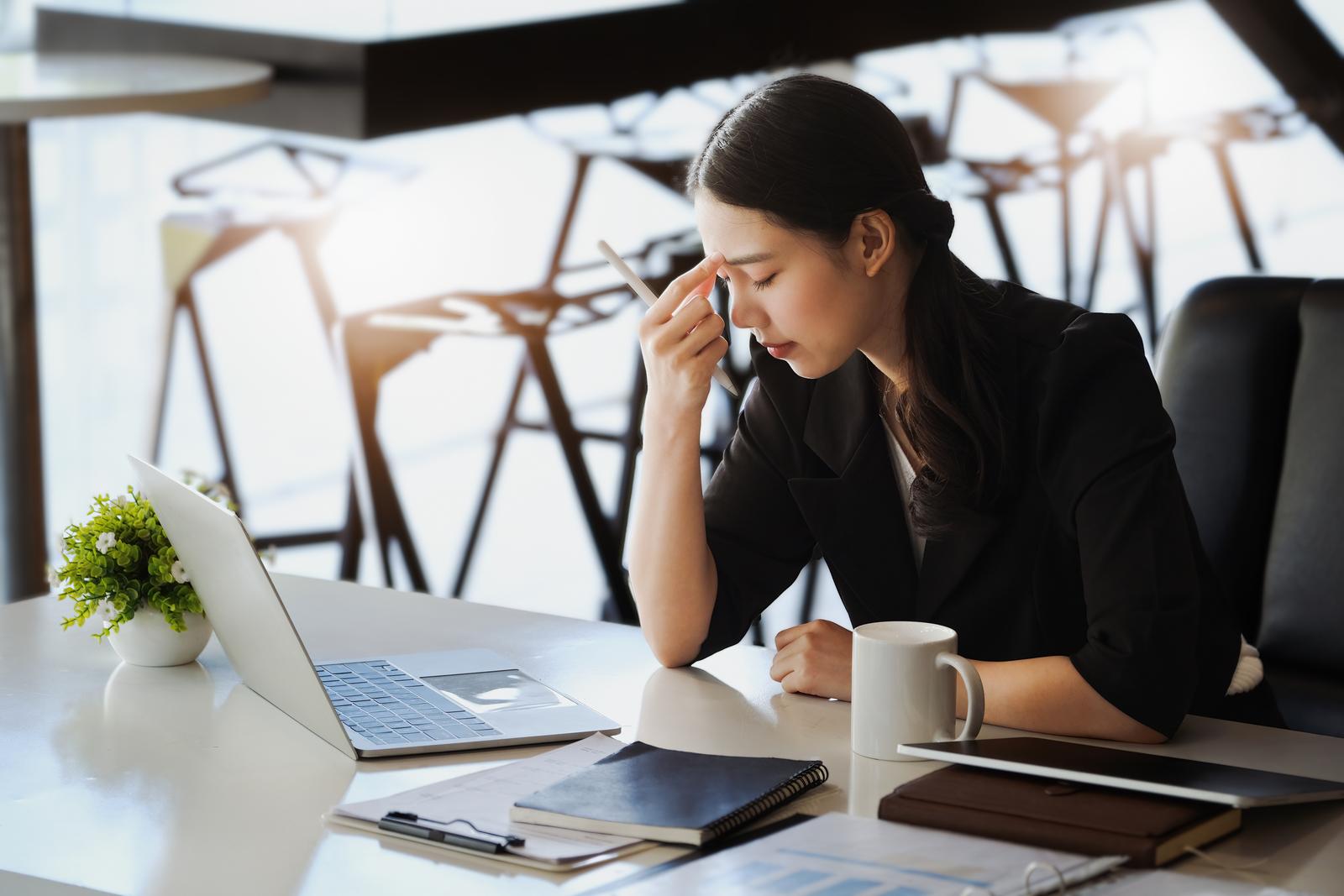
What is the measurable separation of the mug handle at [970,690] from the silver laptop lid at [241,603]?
42 centimetres

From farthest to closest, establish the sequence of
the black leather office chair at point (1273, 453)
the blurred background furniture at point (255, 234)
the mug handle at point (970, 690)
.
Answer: the blurred background furniture at point (255, 234), the black leather office chair at point (1273, 453), the mug handle at point (970, 690)

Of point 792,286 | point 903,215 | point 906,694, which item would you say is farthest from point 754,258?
point 906,694

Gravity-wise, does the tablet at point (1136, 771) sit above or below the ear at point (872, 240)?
below

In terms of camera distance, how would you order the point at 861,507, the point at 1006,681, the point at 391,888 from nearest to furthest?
the point at 391,888, the point at 1006,681, the point at 861,507

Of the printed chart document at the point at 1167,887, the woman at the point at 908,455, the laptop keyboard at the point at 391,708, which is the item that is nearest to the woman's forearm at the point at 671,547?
the woman at the point at 908,455

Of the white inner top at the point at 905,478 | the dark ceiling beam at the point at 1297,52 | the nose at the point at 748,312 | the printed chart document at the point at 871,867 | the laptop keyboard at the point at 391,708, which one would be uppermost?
the dark ceiling beam at the point at 1297,52

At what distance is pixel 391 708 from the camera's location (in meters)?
1.24

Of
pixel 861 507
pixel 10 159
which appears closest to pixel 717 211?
pixel 861 507

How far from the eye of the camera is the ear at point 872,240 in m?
1.36

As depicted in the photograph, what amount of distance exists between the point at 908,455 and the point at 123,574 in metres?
0.69

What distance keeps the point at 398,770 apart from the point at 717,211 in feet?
1.73

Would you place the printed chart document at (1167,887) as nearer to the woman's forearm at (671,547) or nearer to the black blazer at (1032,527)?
the black blazer at (1032,527)

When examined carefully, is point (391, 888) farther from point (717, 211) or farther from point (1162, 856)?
point (717, 211)

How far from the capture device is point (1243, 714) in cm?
147
